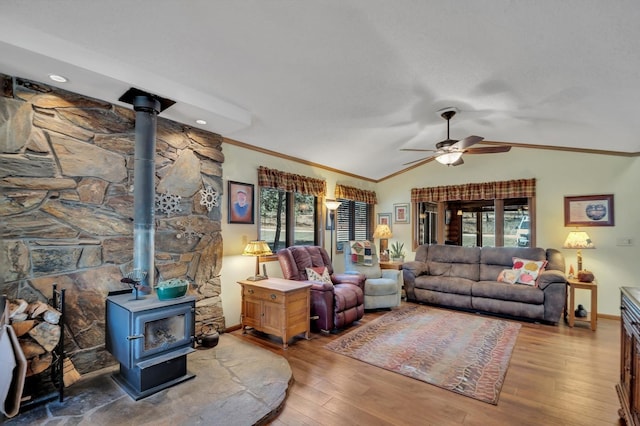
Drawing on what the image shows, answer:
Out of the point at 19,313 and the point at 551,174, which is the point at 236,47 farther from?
the point at 551,174

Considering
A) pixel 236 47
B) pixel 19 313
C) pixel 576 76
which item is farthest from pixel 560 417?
pixel 19 313

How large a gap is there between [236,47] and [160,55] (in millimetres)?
604

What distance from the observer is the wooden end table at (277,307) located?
3357 mm

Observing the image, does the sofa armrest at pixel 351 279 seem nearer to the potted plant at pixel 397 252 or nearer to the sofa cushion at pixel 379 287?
the sofa cushion at pixel 379 287

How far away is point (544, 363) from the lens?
119 inches

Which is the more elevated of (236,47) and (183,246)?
(236,47)

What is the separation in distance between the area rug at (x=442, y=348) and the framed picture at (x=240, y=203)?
1.97 metres

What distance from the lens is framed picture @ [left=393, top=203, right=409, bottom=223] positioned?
21.5 feet

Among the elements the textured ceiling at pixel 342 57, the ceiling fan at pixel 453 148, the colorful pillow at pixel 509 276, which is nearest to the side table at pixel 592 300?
the colorful pillow at pixel 509 276

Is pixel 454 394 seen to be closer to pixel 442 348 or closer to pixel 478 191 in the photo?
pixel 442 348

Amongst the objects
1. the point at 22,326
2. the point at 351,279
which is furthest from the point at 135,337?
the point at 351,279

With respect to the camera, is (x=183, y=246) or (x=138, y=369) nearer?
(x=138, y=369)

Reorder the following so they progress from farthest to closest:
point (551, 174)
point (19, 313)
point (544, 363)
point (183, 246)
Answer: point (551, 174) → point (183, 246) → point (544, 363) → point (19, 313)

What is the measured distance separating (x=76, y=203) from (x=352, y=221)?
4.79 meters
